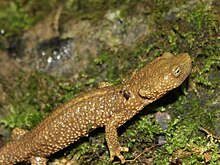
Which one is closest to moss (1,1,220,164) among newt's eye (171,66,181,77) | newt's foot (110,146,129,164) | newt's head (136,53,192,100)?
newt's foot (110,146,129,164)

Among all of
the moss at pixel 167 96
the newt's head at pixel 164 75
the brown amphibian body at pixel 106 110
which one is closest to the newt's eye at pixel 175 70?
the newt's head at pixel 164 75

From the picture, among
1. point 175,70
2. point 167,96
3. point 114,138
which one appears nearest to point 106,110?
point 114,138

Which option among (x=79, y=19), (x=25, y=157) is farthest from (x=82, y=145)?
(x=79, y=19)

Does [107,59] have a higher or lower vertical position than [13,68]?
lower

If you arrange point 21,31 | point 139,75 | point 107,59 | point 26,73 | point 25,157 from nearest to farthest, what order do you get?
point 139,75, point 25,157, point 107,59, point 26,73, point 21,31

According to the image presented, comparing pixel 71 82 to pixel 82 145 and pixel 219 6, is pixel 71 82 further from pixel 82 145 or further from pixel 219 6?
pixel 219 6

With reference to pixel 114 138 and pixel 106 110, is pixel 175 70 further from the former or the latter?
pixel 114 138

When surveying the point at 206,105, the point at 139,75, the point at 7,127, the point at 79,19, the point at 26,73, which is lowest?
the point at 206,105

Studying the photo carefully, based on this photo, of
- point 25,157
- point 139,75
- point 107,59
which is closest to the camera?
point 139,75
